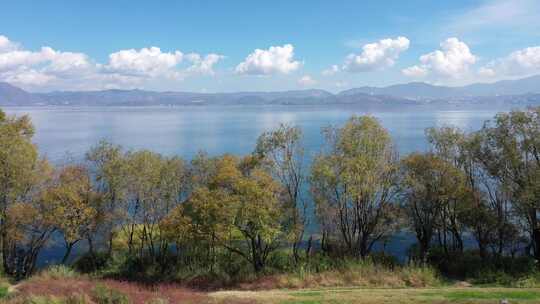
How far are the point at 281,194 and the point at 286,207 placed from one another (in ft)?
4.08

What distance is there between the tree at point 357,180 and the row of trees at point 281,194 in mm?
91

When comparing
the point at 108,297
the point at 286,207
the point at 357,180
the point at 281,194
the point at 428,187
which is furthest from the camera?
the point at 281,194

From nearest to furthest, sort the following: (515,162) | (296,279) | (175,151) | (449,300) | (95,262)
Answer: (449,300) < (296,279) < (515,162) < (95,262) < (175,151)

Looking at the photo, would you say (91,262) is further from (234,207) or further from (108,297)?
(108,297)

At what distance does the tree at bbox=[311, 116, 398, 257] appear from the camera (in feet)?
102

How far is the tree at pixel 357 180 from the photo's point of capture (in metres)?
31.0

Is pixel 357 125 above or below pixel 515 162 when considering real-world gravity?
above

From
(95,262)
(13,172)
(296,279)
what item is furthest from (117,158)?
(296,279)

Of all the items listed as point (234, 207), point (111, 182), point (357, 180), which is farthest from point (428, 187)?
point (111, 182)

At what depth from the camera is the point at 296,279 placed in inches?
1047

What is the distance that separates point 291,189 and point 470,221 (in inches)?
564

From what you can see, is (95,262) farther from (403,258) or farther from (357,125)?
(403,258)

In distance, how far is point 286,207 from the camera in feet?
106

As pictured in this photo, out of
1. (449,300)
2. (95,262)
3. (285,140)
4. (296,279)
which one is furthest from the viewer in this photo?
(95,262)
